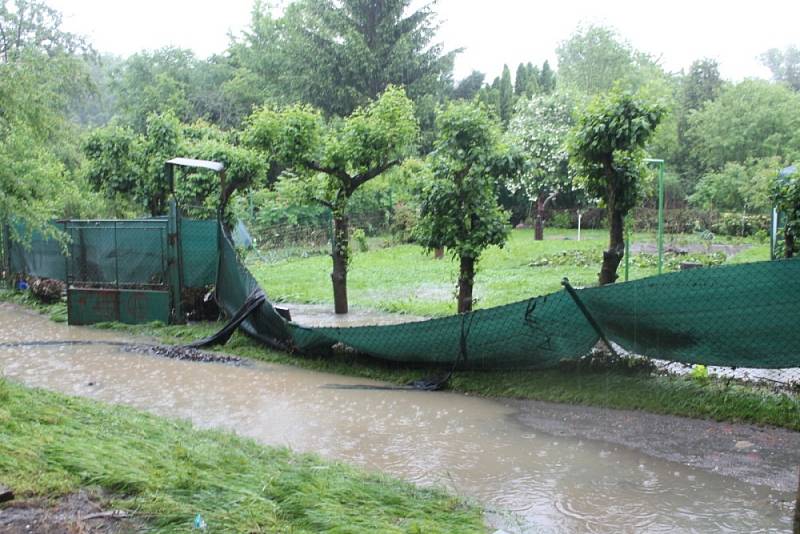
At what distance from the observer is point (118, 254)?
42.7ft

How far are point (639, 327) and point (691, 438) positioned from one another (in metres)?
1.19

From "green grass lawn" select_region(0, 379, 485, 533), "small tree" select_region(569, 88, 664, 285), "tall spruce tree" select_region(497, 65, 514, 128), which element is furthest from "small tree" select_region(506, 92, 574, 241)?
"green grass lawn" select_region(0, 379, 485, 533)

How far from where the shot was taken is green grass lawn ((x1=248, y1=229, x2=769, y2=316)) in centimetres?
1448

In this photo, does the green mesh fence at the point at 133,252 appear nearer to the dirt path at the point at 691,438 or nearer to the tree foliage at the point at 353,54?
the dirt path at the point at 691,438

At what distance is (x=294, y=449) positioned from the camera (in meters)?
6.38

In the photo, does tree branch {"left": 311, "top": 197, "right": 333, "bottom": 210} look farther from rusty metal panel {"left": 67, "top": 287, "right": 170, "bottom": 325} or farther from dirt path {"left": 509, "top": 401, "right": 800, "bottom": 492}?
dirt path {"left": 509, "top": 401, "right": 800, "bottom": 492}

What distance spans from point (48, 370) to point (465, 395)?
5792mm

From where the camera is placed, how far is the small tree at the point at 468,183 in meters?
A: 9.97

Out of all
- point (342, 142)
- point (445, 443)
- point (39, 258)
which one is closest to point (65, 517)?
point (445, 443)

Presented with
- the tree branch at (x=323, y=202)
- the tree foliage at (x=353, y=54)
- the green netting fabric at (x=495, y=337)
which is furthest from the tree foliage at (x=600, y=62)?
the green netting fabric at (x=495, y=337)

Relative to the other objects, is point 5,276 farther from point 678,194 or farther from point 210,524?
point 678,194

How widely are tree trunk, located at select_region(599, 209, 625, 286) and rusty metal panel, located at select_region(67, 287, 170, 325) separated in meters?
7.23

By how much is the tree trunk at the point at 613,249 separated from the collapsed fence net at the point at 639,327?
7.25 feet

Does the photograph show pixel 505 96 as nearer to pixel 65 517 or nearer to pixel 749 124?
pixel 749 124
